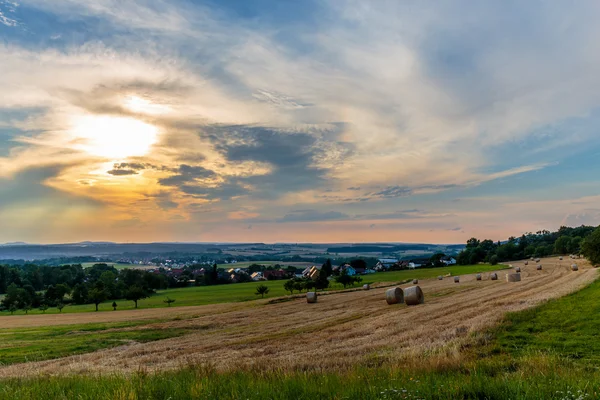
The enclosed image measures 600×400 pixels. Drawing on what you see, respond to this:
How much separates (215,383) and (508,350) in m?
10.3

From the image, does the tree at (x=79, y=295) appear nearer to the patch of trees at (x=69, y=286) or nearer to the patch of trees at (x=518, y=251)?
the patch of trees at (x=69, y=286)

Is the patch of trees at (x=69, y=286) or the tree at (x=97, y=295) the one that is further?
the patch of trees at (x=69, y=286)

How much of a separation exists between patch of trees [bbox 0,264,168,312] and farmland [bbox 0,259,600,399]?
190 ft

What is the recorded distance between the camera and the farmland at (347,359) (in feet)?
24.0

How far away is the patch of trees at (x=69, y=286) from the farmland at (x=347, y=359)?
190ft

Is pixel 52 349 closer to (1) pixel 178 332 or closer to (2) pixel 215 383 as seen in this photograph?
(1) pixel 178 332

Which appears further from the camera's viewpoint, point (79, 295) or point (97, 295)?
point (79, 295)

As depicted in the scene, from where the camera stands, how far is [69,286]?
10875 cm

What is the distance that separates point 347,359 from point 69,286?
11629cm

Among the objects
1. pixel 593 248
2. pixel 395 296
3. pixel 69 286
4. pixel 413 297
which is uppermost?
pixel 593 248

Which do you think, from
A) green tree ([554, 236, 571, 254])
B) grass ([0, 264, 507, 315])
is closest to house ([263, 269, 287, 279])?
grass ([0, 264, 507, 315])

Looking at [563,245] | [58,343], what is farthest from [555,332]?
[563,245]

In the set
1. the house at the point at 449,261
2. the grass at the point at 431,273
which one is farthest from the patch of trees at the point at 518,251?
the grass at the point at 431,273

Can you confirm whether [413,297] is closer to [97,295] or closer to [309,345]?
[309,345]
